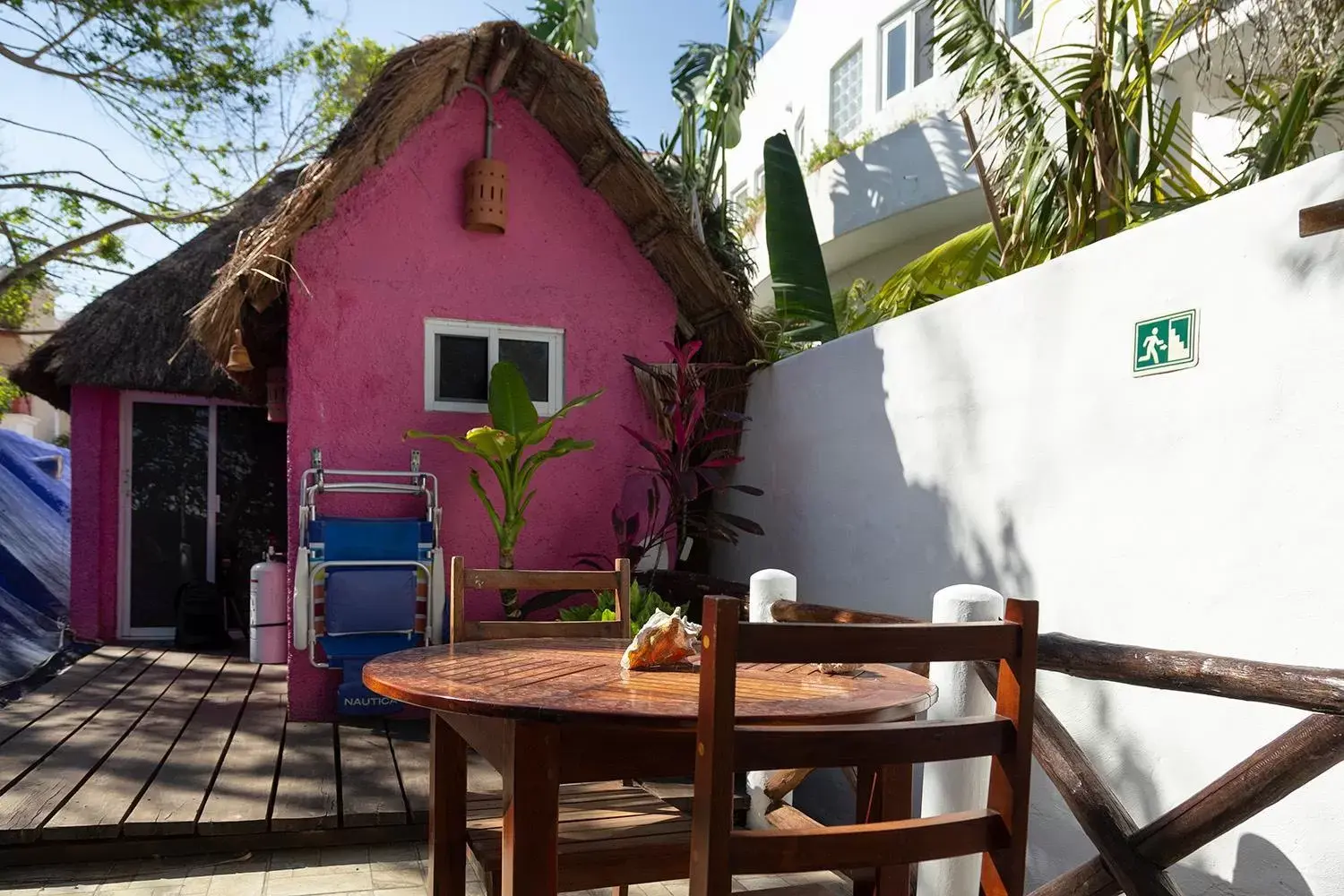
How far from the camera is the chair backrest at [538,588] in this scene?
273 cm

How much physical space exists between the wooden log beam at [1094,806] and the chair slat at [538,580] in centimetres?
113

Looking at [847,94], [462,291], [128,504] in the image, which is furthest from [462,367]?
[847,94]

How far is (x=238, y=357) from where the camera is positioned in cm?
496

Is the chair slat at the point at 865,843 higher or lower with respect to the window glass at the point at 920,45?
lower

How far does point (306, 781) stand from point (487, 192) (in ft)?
9.83

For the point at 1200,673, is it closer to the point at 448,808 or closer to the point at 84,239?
the point at 448,808

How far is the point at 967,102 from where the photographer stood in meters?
5.00

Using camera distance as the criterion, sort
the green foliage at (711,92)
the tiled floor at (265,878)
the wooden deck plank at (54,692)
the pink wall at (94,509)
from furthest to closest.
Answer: the green foliage at (711,92), the pink wall at (94,509), the wooden deck plank at (54,692), the tiled floor at (265,878)

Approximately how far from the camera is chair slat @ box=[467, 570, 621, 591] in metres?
2.74

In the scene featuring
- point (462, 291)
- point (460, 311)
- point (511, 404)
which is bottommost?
point (511, 404)

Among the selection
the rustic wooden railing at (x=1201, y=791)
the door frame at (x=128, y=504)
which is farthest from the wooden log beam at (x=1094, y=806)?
the door frame at (x=128, y=504)

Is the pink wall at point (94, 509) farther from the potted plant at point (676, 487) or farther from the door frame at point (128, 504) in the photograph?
the potted plant at point (676, 487)

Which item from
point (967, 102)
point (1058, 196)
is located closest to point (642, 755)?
point (1058, 196)

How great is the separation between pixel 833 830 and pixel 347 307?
A: 4.13 m
